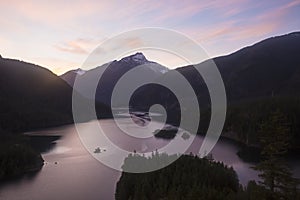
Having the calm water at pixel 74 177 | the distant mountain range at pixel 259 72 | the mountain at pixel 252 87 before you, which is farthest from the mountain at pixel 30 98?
the distant mountain range at pixel 259 72

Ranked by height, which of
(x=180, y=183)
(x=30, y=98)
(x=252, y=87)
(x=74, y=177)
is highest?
(x=252, y=87)

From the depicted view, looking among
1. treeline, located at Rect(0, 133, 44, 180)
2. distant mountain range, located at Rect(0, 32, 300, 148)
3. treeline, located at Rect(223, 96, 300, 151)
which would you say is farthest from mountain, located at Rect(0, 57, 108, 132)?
treeline, located at Rect(223, 96, 300, 151)

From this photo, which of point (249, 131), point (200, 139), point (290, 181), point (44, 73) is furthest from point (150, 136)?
point (44, 73)

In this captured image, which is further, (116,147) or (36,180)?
(116,147)

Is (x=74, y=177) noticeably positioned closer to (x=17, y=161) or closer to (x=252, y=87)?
(x=17, y=161)

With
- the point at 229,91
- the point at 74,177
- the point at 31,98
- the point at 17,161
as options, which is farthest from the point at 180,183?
the point at 229,91

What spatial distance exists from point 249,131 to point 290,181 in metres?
61.8

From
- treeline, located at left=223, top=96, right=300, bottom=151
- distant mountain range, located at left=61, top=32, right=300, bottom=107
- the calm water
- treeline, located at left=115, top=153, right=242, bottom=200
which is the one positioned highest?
distant mountain range, located at left=61, top=32, right=300, bottom=107

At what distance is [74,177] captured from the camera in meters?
40.8

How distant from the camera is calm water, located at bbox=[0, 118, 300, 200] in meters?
34.7

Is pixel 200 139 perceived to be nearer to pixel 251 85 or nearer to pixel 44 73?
pixel 251 85

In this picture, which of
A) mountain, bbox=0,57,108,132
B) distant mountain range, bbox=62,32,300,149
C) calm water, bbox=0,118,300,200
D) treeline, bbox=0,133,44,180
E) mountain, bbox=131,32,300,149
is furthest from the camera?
mountain, bbox=0,57,108,132

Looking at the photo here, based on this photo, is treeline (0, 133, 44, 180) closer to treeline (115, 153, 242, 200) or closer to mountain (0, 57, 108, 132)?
treeline (115, 153, 242, 200)

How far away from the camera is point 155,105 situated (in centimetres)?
17688
